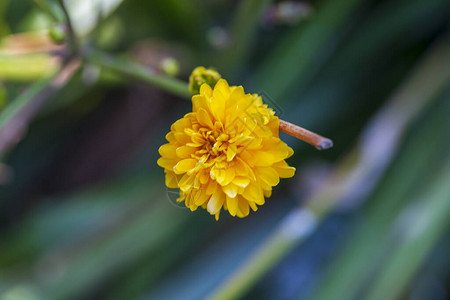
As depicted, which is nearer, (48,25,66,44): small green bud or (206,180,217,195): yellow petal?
(206,180,217,195): yellow petal

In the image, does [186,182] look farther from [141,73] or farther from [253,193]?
[141,73]

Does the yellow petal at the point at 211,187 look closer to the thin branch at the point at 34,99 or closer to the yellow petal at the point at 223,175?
the yellow petal at the point at 223,175

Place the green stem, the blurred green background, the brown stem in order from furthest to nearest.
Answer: the blurred green background
the green stem
the brown stem

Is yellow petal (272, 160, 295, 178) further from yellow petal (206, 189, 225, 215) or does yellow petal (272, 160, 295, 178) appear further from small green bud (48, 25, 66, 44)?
small green bud (48, 25, 66, 44)

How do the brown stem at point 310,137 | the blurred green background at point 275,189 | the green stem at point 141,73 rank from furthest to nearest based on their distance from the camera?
the blurred green background at point 275,189, the green stem at point 141,73, the brown stem at point 310,137

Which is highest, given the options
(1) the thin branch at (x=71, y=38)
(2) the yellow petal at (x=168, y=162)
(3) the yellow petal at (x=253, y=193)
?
(1) the thin branch at (x=71, y=38)

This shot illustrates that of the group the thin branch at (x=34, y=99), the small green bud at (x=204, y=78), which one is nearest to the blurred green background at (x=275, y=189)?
the thin branch at (x=34, y=99)

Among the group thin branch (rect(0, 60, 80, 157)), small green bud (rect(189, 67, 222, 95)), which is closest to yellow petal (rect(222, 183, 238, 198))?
small green bud (rect(189, 67, 222, 95))
